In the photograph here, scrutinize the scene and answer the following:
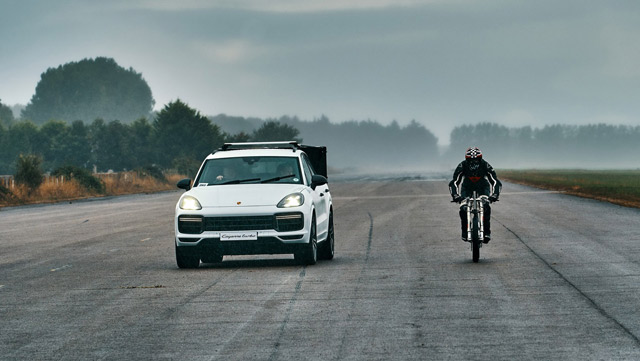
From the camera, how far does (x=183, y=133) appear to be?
111m

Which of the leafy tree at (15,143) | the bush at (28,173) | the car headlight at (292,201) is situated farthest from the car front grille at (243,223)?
the leafy tree at (15,143)

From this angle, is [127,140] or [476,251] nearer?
[476,251]

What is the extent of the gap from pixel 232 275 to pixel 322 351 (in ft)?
18.5

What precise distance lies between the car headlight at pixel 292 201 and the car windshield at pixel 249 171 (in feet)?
2.58

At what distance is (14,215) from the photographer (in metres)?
32.5

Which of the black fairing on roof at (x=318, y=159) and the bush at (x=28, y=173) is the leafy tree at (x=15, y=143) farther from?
the black fairing on roof at (x=318, y=159)

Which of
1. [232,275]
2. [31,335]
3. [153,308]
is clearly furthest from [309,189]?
[31,335]

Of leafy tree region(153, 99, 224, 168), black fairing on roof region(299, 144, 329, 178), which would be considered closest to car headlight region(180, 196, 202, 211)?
black fairing on roof region(299, 144, 329, 178)

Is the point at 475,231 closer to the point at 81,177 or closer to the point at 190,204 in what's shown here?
the point at 190,204

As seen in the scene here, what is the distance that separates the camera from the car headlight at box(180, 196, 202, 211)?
13.0 metres

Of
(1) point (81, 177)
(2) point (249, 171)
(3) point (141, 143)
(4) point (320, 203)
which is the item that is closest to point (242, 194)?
(2) point (249, 171)

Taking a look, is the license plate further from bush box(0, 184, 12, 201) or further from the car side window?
bush box(0, 184, 12, 201)

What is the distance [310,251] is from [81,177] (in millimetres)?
44765

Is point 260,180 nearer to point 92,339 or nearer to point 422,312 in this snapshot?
point 422,312
